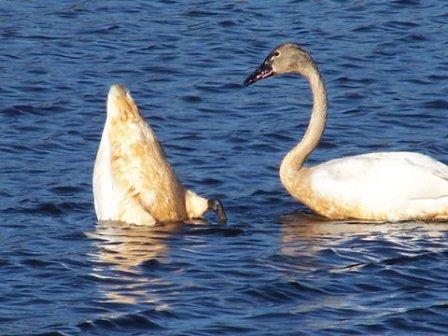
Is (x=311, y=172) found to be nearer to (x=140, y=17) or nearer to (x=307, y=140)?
(x=307, y=140)

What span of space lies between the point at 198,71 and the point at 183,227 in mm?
5422

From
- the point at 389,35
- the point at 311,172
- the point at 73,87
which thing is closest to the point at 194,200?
the point at 311,172

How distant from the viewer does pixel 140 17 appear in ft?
64.3

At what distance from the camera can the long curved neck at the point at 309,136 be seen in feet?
43.7

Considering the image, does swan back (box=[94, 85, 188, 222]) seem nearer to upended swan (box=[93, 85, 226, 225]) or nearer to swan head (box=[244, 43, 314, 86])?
upended swan (box=[93, 85, 226, 225])

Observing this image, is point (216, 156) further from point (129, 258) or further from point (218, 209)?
point (129, 258)

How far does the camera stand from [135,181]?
12.3m

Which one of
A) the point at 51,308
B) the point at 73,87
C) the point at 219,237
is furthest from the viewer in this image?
the point at 73,87

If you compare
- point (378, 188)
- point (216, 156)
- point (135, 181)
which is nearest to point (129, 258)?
point (135, 181)

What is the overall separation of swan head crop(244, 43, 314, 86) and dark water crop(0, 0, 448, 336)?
2.82 ft

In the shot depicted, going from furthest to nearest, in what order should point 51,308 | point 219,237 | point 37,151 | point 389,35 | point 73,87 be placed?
point 389,35 < point 73,87 < point 37,151 < point 219,237 < point 51,308

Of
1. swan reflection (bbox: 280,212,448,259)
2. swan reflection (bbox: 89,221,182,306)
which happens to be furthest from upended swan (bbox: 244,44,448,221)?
swan reflection (bbox: 89,221,182,306)

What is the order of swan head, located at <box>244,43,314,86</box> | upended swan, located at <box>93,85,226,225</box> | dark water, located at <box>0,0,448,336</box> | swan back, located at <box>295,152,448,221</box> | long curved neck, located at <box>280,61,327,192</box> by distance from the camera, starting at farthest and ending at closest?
swan head, located at <box>244,43,314,86</box>
long curved neck, located at <box>280,61,327,192</box>
swan back, located at <box>295,152,448,221</box>
upended swan, located at <box>93,85,226,225</box>
dark water, located at <box>0,0,448,336</box>

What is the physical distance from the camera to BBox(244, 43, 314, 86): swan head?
13984 mm
